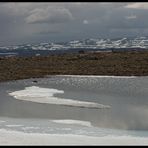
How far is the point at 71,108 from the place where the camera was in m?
24.9

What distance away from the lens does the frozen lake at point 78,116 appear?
1555 centimetres

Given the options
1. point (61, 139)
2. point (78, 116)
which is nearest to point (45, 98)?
point (78, 116)

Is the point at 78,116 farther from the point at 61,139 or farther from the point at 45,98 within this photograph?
the point at 45,98

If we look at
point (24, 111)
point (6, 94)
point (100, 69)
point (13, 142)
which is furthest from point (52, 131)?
point (100, 69)

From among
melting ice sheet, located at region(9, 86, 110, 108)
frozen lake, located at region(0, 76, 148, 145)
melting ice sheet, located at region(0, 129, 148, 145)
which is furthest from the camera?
melting ice sheet, located at region(9, 86, 110, 108)

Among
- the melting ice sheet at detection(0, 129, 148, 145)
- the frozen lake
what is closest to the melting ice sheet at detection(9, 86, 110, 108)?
the frozen lake

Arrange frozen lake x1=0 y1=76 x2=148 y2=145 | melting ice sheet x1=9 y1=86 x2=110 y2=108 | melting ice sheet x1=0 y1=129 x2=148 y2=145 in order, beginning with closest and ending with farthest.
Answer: melting ice sheet x1=0 y1=129 x2=148 y2=145 → frozen lake x1=0 y1=76 x2=148 y2=145 → melting ice sheet x1=9 y1=86 x2=110 y2=108

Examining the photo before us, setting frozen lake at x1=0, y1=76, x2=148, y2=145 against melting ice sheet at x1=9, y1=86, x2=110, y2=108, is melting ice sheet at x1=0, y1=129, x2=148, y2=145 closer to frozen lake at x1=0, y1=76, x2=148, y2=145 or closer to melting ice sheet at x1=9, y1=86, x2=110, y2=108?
frozen lake at x1=0, y1=76, x2=148, y2=145

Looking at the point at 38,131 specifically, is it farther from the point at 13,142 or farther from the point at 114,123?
the point at 114,123

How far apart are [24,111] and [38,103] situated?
3.63 meters

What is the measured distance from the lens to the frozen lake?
1555cm

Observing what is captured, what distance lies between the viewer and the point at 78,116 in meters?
22.0

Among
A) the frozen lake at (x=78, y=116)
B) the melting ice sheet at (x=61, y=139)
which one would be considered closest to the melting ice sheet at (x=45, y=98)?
the frozen lake at (x=78, y=116)

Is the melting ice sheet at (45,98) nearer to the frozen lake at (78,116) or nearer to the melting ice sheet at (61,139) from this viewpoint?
the frozen lake at (78,116)
